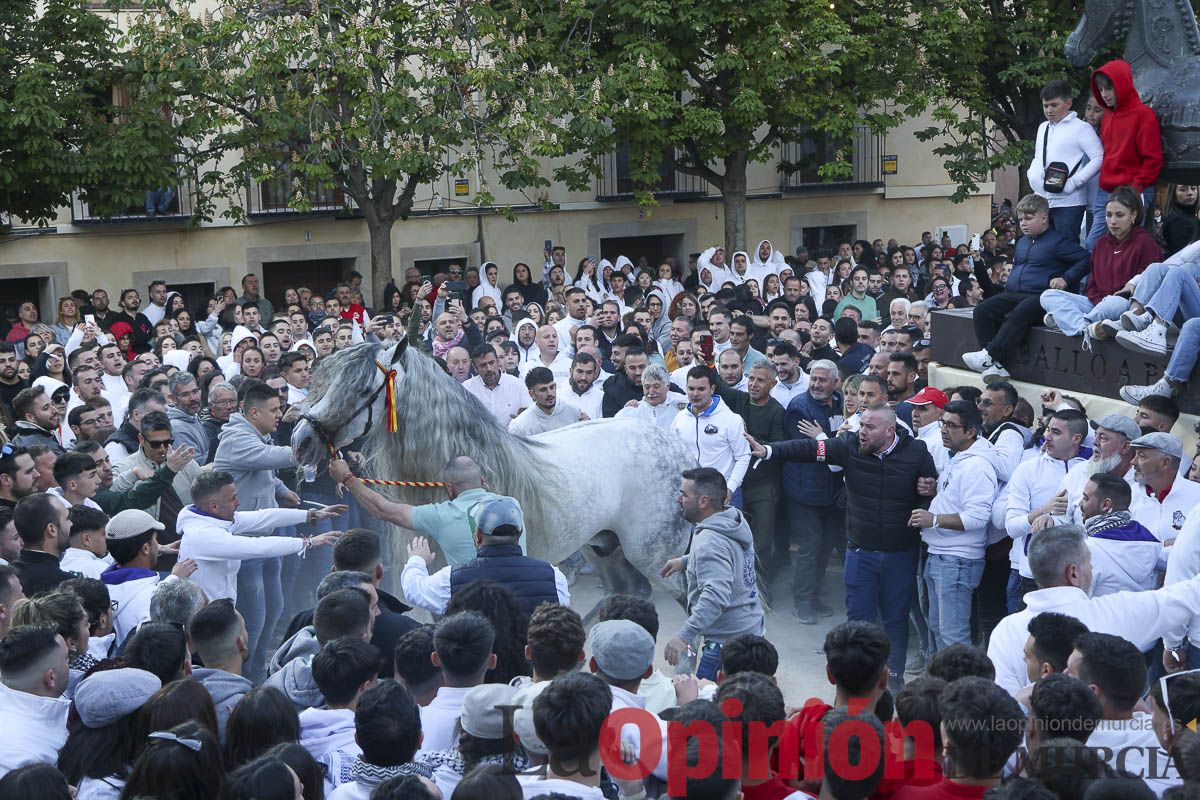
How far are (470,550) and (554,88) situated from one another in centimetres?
1325

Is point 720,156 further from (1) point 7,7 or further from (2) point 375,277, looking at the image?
(1) point 7,7

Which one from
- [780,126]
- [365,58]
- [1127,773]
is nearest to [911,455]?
[1127,773]

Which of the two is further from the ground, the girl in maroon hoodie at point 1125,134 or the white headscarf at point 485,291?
the girl in maroon hoodie at point 1125,134

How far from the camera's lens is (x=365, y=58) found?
1748cm

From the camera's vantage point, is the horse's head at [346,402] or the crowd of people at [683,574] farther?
the horse's head at [346,402]

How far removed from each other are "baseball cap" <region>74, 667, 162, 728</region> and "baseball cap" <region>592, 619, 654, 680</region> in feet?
4.82

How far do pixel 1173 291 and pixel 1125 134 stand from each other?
1271mm

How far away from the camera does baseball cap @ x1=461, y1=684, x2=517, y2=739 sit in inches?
171

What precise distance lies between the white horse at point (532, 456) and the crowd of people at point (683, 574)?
10.1 inches

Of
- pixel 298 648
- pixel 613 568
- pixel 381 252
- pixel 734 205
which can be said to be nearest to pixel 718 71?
pixel 734 205

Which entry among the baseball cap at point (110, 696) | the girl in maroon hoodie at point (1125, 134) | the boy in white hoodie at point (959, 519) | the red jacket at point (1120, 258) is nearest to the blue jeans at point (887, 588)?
the boy in white hoodie at point (959, 519)

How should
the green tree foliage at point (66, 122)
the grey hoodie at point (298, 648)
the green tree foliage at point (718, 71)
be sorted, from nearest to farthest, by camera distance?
1. the grey hoodie at point (298, 648)
2. the green tree foliage at point (66, 122)
3. the green tree foliage at point (718, 71)

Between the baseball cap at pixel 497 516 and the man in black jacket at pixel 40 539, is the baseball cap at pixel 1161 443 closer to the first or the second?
the baseball cap at pixel 497 516

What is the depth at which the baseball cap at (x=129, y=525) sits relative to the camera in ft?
20.3
